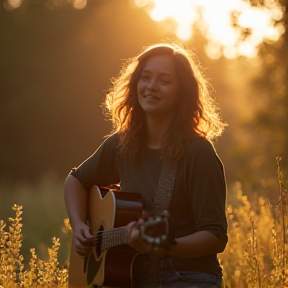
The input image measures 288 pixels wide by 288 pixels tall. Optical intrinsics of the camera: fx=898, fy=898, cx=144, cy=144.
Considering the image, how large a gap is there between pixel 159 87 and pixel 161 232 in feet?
4.42

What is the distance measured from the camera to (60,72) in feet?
89.0

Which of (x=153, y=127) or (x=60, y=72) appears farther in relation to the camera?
(x=60, y=72)

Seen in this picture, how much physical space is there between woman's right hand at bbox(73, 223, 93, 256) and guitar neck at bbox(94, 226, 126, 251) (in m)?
0.09

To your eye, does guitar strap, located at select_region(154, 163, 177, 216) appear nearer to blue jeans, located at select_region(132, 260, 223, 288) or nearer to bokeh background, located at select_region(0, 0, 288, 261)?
blue jeans, located at select_region(132, 260, 223, 288)

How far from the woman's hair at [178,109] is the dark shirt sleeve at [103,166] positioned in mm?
92

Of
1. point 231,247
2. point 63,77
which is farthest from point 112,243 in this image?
point 63,77

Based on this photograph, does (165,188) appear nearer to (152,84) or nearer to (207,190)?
(207,190)

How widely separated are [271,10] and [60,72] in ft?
53.3

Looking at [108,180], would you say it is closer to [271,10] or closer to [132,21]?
[271,10]

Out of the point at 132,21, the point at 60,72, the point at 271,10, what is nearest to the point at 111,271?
the point at 271,10

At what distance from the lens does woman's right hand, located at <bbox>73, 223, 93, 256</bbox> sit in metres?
4.92

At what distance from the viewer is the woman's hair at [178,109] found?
464cm

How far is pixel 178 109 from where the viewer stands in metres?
4.75

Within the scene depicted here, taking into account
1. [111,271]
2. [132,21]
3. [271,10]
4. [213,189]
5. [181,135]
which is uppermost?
[132,21]
